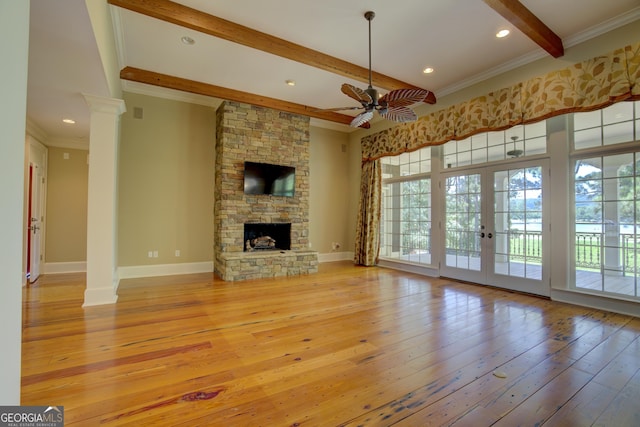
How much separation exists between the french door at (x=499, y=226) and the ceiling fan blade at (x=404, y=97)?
239cm

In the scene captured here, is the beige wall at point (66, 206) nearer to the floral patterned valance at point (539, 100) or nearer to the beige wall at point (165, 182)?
the beige wall at point (165, 182)

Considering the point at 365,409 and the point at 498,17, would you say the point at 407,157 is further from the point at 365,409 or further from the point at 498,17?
the point at 365,409

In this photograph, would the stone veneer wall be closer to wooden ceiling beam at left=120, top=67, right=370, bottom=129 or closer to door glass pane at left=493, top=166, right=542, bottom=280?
wooden ceiling beam at left=120, top=67, right=370, bottom=129

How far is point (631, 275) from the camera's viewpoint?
354cm

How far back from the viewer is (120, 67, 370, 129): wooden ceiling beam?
4707mm

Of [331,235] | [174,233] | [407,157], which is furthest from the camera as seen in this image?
[331,235]

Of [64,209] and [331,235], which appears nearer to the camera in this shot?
[64,209]

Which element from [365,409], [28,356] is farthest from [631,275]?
[28,356]

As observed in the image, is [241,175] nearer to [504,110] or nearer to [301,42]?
[301,42]

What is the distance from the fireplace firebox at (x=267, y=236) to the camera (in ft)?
20.2

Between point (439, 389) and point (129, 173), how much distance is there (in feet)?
19.1

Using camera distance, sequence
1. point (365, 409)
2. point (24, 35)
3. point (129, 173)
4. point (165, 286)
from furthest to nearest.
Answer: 1. point (129, 173)
2. point (165, 286)
3. point (365, 409)
4. point (24, 35)

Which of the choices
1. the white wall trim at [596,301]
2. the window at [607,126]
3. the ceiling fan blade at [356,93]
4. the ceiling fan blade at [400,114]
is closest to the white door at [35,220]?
the ceiling fan blade at [356,93]

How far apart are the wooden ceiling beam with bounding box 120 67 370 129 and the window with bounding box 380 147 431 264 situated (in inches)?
74.5
